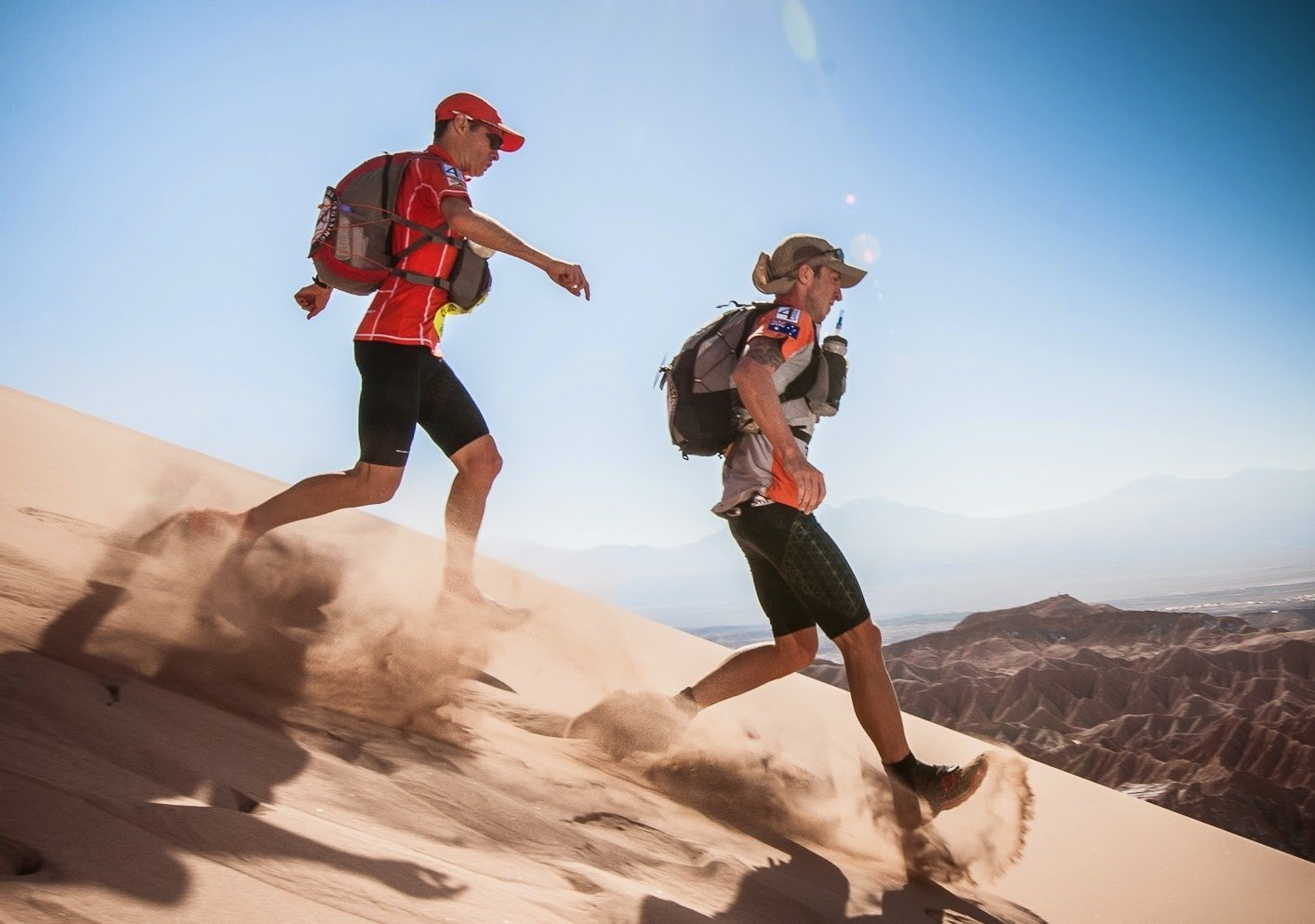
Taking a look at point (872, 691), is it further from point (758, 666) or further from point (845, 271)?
point (845, 271)

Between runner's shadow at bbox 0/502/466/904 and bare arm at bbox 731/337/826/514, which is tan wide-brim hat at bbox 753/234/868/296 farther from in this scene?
runner's shadow at bbox 0/502/466/904

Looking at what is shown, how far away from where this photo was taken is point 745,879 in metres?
1.87

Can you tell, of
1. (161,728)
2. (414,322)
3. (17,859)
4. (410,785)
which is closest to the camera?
(17,859)

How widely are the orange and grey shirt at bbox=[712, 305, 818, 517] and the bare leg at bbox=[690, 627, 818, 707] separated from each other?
1.65 ft

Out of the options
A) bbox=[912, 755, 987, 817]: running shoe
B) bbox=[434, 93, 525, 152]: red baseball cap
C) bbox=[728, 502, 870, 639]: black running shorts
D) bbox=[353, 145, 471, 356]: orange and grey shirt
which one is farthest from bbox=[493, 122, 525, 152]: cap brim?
bbox=[912, 755, 987, 817]: running shoe

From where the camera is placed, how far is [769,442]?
2615 mm

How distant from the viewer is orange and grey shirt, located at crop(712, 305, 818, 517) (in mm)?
2549

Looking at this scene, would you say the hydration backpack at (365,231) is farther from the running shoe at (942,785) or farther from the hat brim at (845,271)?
the running shoe at (942,785)

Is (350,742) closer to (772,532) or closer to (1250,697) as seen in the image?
(772,532)

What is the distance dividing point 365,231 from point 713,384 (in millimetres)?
1218

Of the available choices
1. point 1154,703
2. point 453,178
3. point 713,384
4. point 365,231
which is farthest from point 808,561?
point 1154,703

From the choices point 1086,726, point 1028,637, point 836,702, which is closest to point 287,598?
point 836,702

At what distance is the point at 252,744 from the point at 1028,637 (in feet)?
83.1

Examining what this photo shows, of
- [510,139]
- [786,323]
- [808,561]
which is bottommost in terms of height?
[808,561]
